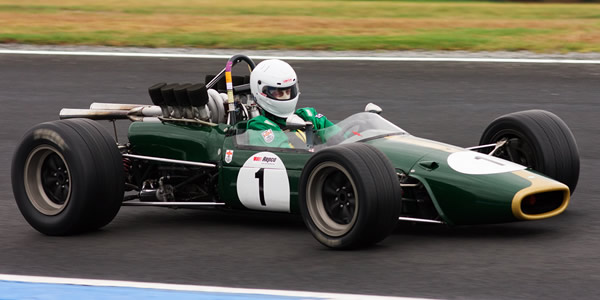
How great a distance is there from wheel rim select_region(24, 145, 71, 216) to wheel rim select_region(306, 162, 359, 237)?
183 centimetres

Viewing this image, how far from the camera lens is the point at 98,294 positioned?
18.8ft

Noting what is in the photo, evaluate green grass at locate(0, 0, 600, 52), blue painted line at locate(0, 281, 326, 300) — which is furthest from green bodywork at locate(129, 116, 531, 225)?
green grass at locate(0, 0, 600, 52)

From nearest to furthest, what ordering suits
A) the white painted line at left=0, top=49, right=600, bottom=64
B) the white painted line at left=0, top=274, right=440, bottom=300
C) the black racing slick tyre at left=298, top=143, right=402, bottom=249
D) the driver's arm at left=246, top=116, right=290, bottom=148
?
the white painted line at left=0, top=274, right=440, bottom=300 → the black racing slick tyre at left=298, top=143, right=402, bottom=249 → the driver's arm at left=246, top=116, right=290, bottom=148 → the white painted line at left=0, top=49, right=600, bottom=64

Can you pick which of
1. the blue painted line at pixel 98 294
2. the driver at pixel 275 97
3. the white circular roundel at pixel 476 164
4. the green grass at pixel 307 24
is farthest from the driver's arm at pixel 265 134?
the green grass at pixel 307 24

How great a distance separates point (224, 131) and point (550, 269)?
259 centimetres

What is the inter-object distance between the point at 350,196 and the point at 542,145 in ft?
5.34

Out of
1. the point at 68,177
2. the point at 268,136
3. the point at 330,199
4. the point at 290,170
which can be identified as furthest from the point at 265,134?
the point at 68,177

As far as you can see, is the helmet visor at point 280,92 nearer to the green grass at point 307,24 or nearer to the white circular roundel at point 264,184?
the white circular roundel at point 264,184

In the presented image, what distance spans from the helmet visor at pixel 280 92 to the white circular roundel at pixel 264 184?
59 cm

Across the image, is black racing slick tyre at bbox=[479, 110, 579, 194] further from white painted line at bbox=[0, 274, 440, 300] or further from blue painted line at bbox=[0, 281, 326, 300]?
blue painted line at bbox=[0, 281, 326, 300]

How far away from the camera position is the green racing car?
6.56 m

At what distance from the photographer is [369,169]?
6285 mm

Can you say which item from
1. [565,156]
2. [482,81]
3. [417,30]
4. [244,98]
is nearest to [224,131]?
[244,98]

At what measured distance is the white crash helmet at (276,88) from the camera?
25.2 feet
